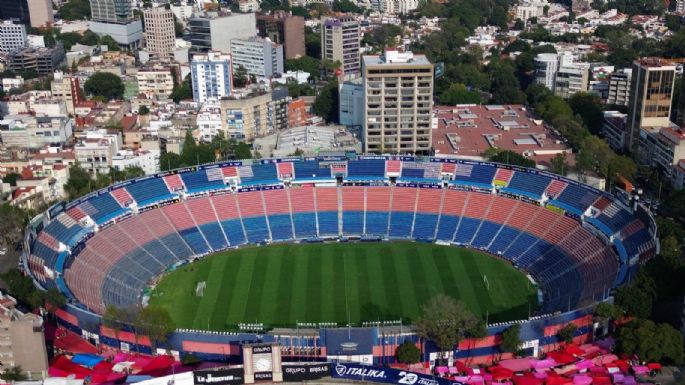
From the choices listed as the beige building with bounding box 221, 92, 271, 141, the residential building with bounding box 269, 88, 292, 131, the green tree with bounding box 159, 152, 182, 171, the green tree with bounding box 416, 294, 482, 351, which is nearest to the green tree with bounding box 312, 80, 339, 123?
the residential building with bounding box 269, 88, 292, 131

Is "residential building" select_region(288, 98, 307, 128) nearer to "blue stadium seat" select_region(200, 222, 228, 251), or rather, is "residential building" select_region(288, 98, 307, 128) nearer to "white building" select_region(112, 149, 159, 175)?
"white building" select_region(112, 149, 159, 175)

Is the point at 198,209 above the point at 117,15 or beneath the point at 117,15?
beneath

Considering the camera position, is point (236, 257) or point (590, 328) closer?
point (590, 328)


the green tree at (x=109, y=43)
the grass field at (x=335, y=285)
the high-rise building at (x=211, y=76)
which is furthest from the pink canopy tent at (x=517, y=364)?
the green tree at (x=109, y=43)

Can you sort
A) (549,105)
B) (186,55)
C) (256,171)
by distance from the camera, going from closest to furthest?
1. (256,171)
2. (549,105)
3. (186,55)

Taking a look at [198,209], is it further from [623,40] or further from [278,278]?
[623,40]

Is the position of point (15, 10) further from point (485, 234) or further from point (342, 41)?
point (485, 234)

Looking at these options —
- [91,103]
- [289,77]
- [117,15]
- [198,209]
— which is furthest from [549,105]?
[117,15]

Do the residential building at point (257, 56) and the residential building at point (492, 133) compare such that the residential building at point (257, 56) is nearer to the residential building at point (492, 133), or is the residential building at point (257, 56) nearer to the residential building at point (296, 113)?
the residential building at point (296, 113)
